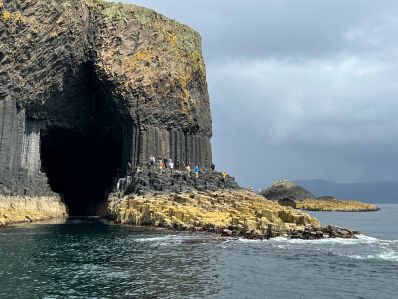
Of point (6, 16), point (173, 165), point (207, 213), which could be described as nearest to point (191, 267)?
point (207, 213)

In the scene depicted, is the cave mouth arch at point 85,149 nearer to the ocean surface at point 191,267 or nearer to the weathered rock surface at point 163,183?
the weathered rock surface at point 163,183

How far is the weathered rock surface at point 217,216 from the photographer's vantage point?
4147cm

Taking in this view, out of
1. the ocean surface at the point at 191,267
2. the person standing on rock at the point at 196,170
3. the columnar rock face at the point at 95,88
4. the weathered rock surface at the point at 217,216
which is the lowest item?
the ocean surface at the point at 191,267

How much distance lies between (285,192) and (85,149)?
3955 inches

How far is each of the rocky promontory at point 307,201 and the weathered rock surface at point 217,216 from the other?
79.6 meters

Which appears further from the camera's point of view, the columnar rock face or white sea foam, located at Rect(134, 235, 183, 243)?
the columnar rock face

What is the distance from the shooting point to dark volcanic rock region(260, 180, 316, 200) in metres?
164

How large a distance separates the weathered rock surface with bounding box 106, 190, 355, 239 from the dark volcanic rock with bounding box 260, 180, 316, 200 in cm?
10585

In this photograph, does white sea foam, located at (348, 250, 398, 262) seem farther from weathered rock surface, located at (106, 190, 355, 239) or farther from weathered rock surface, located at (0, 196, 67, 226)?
weathered rock surface, located at (0, 196, 67, 226)

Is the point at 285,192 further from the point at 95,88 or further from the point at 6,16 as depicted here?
the point at 6,16

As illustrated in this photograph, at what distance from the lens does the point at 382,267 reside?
27500 millimetres

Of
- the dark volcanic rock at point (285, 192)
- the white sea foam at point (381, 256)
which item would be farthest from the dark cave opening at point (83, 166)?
the dark volcanic rock at point (285, 192)

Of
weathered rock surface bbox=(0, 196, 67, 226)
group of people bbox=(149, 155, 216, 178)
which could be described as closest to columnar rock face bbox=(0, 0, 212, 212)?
group of people bbox=(149, 155, 216, 178)

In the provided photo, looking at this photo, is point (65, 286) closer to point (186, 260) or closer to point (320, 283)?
point (186, 260)
